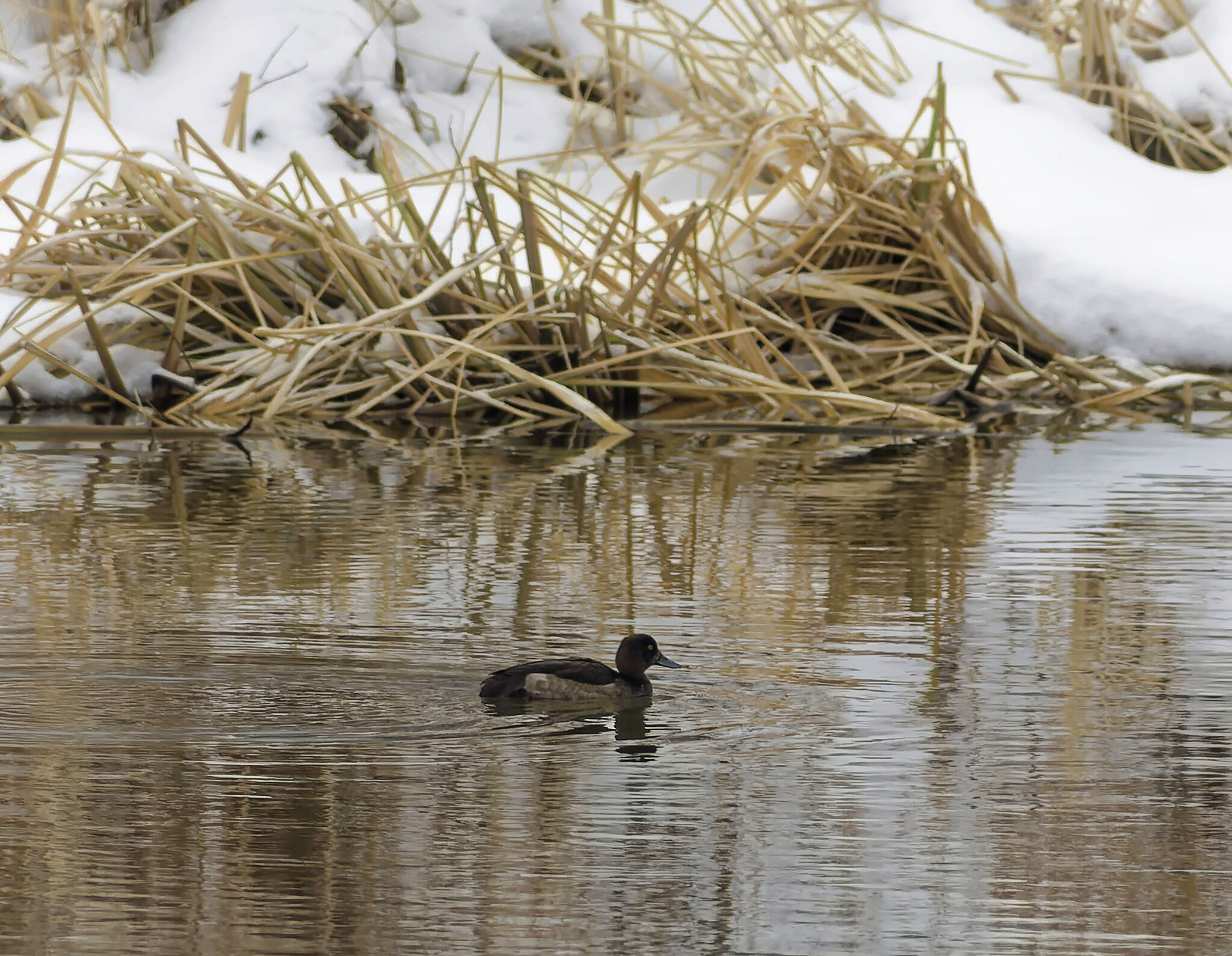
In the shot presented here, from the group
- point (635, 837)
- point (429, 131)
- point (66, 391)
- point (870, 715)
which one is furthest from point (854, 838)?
point (429, 131)

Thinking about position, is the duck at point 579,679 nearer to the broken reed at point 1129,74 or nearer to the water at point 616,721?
the water at point 616,721

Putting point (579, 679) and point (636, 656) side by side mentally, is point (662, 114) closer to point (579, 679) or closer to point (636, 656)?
point (636, 656)

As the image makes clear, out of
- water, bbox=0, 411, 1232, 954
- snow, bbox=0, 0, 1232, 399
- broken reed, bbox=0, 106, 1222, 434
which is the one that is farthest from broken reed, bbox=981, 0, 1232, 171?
water, bbox=0, 411, 1232, 954

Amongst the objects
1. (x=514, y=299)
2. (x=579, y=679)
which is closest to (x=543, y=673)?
(x=579, y=679)

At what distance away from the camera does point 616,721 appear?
2.81m

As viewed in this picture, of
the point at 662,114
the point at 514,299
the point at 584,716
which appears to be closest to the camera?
the point at 584,716

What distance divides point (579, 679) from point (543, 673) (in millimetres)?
53

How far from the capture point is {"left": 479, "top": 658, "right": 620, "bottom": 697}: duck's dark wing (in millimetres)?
2809

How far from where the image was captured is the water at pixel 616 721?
1.89m

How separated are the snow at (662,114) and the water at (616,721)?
298 centimetres

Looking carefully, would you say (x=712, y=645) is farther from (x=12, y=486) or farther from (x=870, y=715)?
(x=12, y=486)

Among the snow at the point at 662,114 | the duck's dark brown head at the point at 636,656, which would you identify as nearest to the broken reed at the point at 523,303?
A: the snow at the point at 662,114

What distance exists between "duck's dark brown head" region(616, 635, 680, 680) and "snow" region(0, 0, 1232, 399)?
4.90 m

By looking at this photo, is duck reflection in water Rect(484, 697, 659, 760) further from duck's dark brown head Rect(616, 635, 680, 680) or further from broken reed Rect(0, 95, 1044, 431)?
broken reed Rect(0, 95, 1044, 431)
